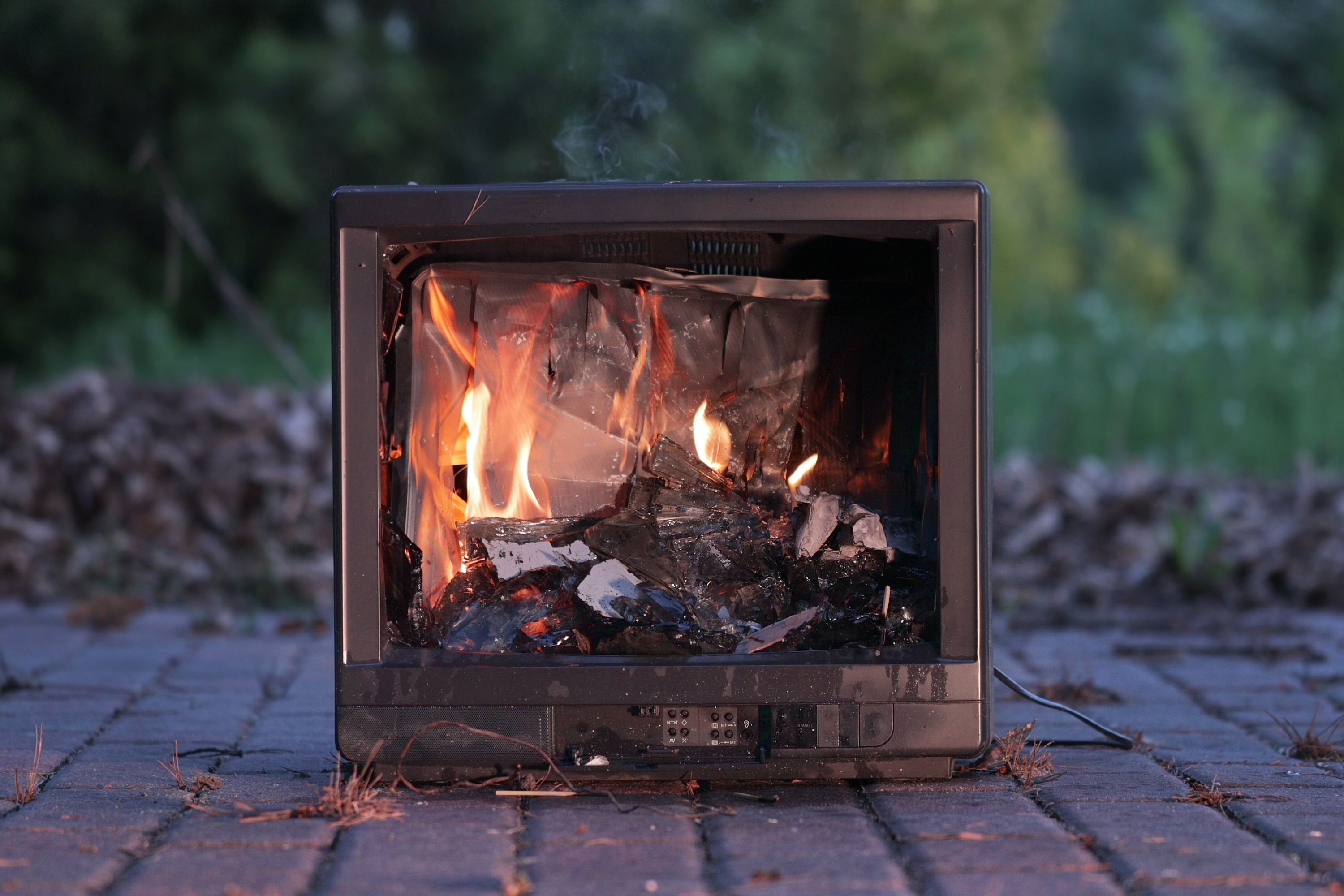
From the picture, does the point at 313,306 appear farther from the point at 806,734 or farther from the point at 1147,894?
the point at 1147,894

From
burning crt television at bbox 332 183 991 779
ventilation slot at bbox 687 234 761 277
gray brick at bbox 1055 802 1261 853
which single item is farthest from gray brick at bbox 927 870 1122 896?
ventilation slot at bbox 687 234 761 277

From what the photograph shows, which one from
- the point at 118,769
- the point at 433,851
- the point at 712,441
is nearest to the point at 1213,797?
the point at 712,441

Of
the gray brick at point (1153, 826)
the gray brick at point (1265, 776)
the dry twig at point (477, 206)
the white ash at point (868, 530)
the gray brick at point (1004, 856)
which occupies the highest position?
the dry twig at point (477, 206)

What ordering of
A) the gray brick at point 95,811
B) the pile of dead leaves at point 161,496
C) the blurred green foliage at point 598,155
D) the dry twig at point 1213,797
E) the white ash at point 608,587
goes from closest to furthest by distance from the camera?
the gray brick at point 95,811
the dry twig at point 1213,797
the white ash at point 608,587
the pile of dead leaves at point 161,496
the blurred green foliage at point 598,155

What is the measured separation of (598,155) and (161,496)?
3002 millimetres

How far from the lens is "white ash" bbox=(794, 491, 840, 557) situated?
2.51 metres

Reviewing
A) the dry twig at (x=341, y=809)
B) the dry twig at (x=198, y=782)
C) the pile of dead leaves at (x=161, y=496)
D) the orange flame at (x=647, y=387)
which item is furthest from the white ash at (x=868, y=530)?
the pile of dead leaves at (x=161, y=496)

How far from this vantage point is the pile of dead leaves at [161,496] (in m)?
5.47

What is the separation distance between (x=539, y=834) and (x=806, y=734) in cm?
49

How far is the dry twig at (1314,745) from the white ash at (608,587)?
1.44 meters

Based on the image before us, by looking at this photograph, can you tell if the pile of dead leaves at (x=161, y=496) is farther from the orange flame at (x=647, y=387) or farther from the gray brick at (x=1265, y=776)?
the gray brick at (x=1265, y=776)

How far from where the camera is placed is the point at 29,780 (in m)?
2.45

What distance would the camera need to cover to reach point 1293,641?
14.4ft

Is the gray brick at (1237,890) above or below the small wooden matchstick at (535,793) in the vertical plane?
below
